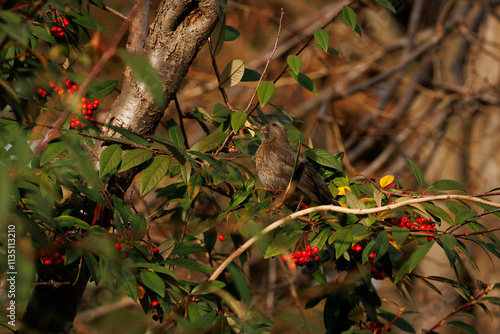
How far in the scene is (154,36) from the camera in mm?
2090

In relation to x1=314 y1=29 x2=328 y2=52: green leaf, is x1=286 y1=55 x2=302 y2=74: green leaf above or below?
below

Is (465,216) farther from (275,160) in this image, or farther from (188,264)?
(275,160)

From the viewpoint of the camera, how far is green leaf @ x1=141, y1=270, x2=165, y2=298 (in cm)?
146

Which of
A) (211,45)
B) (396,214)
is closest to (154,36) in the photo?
(211,45)

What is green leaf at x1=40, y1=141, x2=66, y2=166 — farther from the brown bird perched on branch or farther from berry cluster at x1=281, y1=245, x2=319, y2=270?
the brown bird perched on branch

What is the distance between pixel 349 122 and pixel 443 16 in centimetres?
216

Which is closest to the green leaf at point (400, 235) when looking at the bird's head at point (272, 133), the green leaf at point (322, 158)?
the green leaf at point (322, 158)

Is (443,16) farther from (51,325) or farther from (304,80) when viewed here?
(51,325)

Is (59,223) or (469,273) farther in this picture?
(469,273)

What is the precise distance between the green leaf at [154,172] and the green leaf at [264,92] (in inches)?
19.6

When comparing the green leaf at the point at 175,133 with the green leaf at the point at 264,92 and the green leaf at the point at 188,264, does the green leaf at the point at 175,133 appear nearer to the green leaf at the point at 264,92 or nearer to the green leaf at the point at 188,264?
the green leaf at the point at 264,92

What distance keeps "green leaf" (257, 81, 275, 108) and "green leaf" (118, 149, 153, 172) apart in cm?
56

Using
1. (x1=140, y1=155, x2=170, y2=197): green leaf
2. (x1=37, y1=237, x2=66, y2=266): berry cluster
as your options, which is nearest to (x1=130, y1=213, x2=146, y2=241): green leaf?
(x1=140, y1=155, x2=170, y2=197): green leaf

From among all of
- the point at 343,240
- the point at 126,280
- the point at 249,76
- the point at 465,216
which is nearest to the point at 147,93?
the point at 249,76
